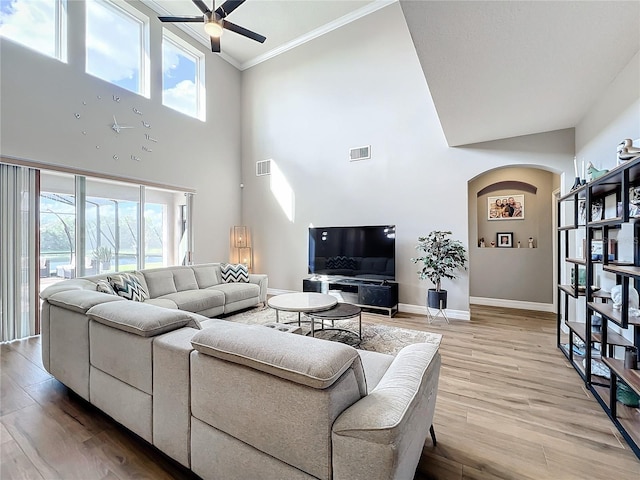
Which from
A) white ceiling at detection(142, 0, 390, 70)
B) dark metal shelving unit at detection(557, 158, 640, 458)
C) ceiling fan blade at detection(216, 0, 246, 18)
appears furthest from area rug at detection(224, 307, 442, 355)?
white ceiling at detection(142, 0, 390, 70)

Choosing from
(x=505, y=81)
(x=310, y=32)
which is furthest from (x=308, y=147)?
(x=505, y=81)

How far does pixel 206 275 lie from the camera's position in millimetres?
4879

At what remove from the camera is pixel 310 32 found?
5.72 meters

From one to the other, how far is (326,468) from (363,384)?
31cm

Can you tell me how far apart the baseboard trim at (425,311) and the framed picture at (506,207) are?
207 cm

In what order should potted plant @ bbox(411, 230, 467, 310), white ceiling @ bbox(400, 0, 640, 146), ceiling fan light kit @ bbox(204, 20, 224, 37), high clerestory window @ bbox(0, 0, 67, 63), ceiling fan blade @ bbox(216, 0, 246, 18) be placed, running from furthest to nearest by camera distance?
potted plant @ bbox(411, 230, 467, 310)
high clerestory window @ bbox(0, 0, 67, 63)
ceiling fan light kit @ bbox(204, 20, 224, 37)
ceiling fan blade @ bbox(216, 0, 246, 18)
white ceiling @ bbox(400, 0, 640, 146)

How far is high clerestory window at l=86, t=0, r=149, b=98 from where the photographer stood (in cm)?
442

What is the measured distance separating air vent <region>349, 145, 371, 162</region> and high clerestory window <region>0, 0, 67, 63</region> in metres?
4.44

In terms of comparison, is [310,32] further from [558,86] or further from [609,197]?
[609,197]

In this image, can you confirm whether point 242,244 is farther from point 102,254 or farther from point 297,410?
point 297,410

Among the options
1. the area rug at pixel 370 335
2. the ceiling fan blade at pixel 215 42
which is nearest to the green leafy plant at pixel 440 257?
the area rug at pixel 370 335

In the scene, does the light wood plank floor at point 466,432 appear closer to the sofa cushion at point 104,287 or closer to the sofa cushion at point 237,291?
the sofa cushion at point 104,287

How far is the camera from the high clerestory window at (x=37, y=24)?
3635mm

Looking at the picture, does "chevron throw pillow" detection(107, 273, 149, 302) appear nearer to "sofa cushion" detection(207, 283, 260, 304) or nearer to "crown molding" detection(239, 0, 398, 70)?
"sofa cushion" detection(207, 283, 260, 304)
